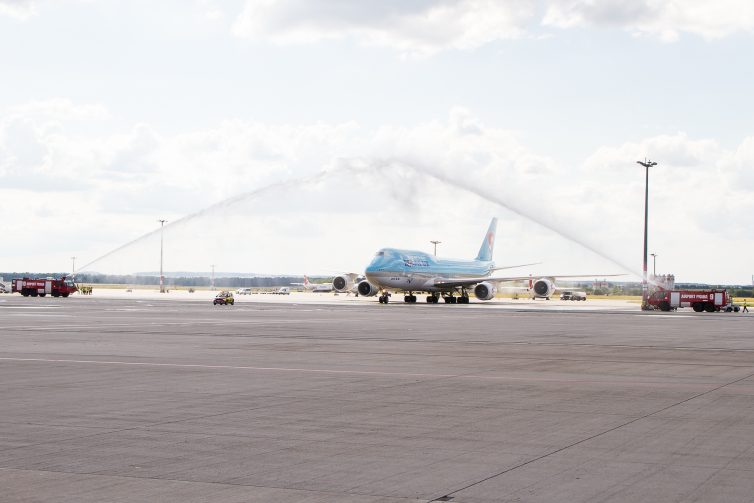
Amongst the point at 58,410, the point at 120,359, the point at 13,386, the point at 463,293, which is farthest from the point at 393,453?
the point at 463,293

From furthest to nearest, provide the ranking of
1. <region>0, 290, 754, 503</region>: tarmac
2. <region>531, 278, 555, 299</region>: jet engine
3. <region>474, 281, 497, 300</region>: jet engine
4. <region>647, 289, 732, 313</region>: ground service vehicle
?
<region>474, 281, 497, 300</region>: jet engine → <region>531, 278, 555, 299</region>: jet engine → <region>647, 289, 732, 313</region>: ground service vehicle → <region>0, 290, 754, 503</region>: tarmac

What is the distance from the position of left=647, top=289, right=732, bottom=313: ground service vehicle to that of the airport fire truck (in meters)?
60.5

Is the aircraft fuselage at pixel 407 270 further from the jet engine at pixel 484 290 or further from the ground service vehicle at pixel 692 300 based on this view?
the ground service vehicle at pixel 692 300

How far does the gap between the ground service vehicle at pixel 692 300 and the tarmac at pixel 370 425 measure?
48.7 meters

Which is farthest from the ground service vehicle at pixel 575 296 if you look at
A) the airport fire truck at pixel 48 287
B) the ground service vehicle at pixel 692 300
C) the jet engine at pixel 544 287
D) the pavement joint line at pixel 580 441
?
the pavement joint line at pixel 580 441

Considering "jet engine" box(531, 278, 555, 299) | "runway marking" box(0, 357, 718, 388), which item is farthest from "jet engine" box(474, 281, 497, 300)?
"runway marking" box(0, 357, 718, 388)

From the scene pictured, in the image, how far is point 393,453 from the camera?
36.4ft

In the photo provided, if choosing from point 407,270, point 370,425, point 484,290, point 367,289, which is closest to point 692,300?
point 484,290

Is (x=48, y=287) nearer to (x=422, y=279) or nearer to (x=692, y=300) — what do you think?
(x=422, y=279)

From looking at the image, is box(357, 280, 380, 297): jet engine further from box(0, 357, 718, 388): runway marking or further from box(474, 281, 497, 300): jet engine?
box(0, 357, 718, 388): runway marking

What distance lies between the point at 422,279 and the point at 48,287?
138ft

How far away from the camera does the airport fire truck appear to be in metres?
97.6

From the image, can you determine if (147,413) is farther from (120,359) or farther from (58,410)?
(120,359)

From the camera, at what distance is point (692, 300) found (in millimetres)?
74500
